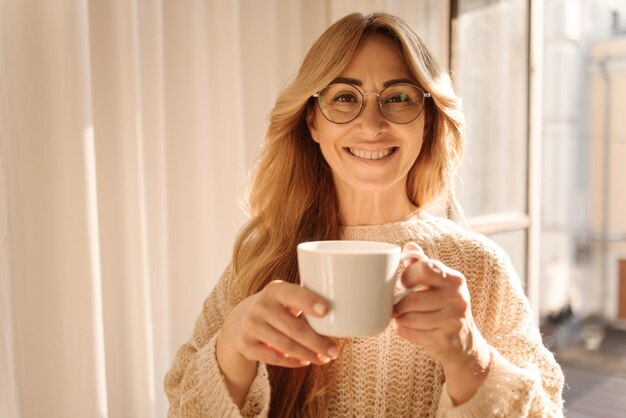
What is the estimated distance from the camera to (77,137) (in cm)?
123

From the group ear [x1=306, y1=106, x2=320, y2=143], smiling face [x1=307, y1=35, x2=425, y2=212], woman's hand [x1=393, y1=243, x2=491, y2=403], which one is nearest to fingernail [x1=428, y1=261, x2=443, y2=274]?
woman's hand [x1=393, y1=243, x2=491, y2=403]

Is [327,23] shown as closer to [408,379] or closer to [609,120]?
[408,379]

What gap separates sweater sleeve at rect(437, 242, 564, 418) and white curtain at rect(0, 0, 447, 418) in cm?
79

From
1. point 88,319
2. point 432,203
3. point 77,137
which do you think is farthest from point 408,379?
point 77,137

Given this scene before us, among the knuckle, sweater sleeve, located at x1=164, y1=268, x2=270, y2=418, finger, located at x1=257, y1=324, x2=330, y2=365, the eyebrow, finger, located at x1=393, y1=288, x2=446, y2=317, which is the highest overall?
the eyebrow

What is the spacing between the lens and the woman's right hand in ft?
2.41

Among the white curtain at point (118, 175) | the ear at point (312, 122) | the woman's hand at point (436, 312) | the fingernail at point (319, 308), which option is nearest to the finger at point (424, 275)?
the woman's hand at point (436, 312)

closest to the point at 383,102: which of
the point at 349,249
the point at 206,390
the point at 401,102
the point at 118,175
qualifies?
the point at 401,102

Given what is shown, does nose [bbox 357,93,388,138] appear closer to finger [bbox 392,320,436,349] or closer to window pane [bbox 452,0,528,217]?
finger [bbox 392,320,436,349]

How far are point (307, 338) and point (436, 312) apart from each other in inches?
6.8

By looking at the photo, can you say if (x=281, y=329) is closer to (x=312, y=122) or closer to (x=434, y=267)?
(x=434, y=267)

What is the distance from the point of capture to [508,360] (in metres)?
1.01

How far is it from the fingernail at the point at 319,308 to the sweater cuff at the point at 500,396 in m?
0.31

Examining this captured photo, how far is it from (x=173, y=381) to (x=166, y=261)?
498 millimetres
